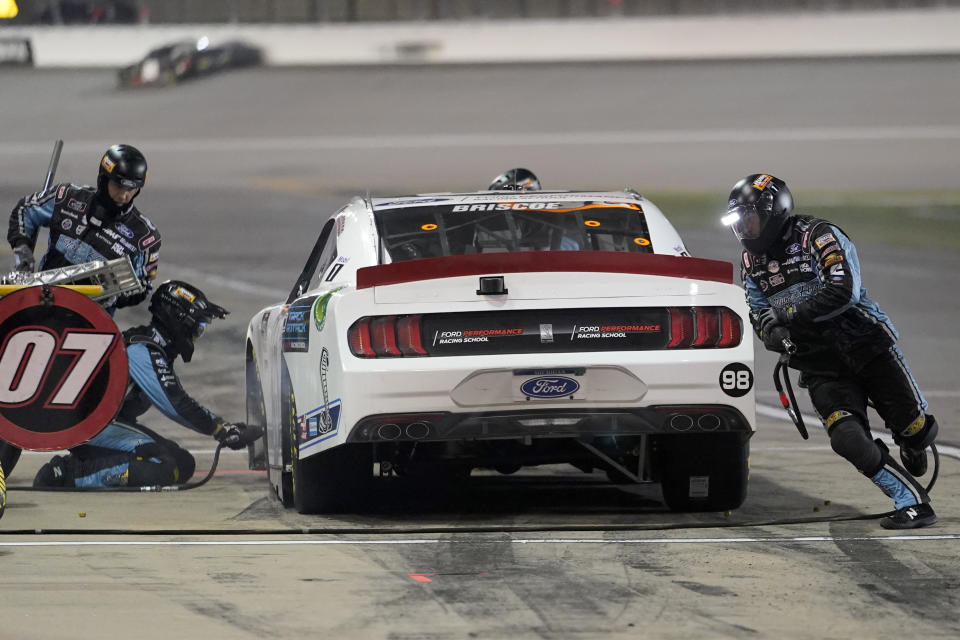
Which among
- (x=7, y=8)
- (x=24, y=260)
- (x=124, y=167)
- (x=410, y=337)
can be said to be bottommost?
(x=410, y=337)

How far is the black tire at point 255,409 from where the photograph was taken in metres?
8.26

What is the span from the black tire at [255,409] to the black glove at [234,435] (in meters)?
0.09

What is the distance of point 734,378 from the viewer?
6.34 metres

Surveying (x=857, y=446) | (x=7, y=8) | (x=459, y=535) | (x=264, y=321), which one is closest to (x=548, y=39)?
(x=7, y=8)

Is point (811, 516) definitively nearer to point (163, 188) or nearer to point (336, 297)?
point (336, 297)

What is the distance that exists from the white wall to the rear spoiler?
39.5 m

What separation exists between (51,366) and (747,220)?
3411mm

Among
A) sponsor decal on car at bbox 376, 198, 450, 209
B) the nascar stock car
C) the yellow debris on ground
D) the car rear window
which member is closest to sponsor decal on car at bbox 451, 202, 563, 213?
the car rear window

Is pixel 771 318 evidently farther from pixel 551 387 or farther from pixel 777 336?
pixel 551 387

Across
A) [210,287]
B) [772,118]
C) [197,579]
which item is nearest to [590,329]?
[197,579]

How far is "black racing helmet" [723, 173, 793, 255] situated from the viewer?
22.2ft

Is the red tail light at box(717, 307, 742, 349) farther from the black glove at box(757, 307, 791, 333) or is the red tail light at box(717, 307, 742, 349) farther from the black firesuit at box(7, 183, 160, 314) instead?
the black firesuit at box(7, 183, 160, 314)

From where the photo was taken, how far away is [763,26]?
45.7 metres

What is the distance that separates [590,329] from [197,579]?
6.13ft
